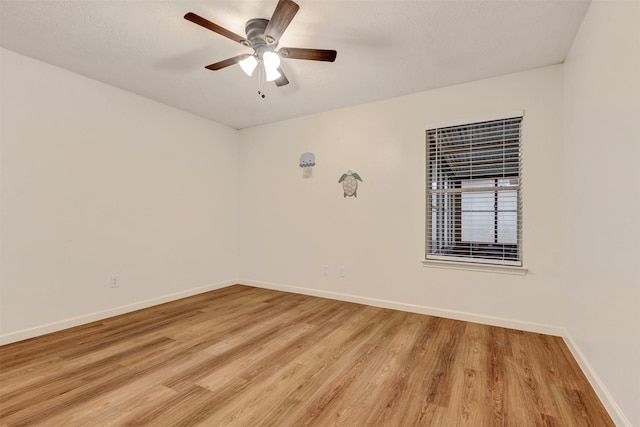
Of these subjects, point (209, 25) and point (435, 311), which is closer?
point (209, 25)

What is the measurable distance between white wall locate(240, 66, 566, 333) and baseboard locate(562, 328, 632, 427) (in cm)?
51

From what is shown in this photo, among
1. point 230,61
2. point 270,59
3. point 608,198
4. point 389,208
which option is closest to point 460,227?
point 389,208

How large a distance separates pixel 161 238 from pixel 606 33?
4.71 meters

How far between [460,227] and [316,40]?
253cm

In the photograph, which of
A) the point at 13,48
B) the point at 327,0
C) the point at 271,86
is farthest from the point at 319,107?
the point at 13,48

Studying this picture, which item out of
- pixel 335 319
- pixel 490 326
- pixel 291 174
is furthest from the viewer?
pixel 291 174

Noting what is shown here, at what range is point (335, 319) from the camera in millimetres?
3348

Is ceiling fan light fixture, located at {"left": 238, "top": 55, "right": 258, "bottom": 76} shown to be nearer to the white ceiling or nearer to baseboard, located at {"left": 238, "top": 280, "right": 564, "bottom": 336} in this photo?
the white ceiling

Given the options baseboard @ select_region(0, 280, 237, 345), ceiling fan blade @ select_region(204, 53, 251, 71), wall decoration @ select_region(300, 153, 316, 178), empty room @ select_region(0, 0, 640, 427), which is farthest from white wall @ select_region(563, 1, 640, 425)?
baseboard @ select_region(0, 280, 237, 345)

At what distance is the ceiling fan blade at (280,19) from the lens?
1811mm

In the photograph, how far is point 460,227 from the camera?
3.46 metres

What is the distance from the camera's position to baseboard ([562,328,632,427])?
5.27 feet

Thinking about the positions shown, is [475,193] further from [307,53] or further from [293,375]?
[293,375]

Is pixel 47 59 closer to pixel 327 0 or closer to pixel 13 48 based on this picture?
pixel 13 48
